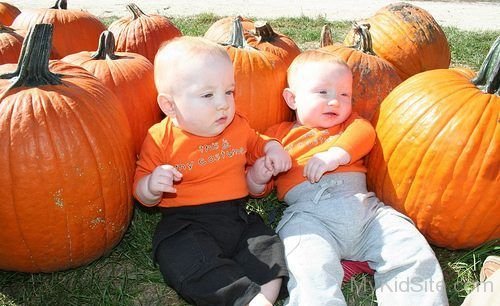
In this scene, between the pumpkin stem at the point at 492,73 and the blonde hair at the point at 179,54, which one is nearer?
the blonde hair at the point at 179,54

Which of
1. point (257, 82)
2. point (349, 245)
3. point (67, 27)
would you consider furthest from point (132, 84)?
point (349, 245)

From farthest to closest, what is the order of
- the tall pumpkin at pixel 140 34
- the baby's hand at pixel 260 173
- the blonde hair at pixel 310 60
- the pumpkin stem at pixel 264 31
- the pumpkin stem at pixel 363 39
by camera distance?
the tall pumpkin at pixel 140 34, the pumpkin stem at pixel 264 31, the pumpkin stem at pixel 363 39, the blonde hair at pixel 310 60, the baby's hand at pixel 260 173

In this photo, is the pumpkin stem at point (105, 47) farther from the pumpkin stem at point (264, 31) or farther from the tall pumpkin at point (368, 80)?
the tall pumpkin at point (368, 80)

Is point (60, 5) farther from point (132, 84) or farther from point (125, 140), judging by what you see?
point (125, 140)

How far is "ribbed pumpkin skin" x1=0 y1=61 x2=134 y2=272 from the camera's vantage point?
2598mm

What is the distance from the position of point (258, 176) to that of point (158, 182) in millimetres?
627

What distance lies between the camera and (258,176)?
10.2 ft

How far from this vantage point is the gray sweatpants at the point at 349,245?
2.58 m

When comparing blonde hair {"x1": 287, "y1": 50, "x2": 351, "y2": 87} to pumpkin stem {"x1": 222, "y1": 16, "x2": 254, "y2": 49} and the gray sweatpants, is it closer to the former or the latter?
pumpkin stem {"x1": 222, "y1": 16, "x2": 254, "y2": 49}

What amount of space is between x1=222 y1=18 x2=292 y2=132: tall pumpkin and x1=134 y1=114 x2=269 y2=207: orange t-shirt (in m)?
0.60

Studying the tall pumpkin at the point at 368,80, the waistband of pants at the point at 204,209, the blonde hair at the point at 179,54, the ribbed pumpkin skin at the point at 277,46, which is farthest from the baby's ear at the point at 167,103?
the tall pumpkin at the point at 368,80

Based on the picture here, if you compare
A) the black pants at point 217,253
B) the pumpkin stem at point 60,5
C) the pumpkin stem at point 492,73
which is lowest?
the black pants at point 217,253

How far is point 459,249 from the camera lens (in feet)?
10.4

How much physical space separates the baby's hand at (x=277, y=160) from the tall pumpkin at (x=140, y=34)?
186cm
